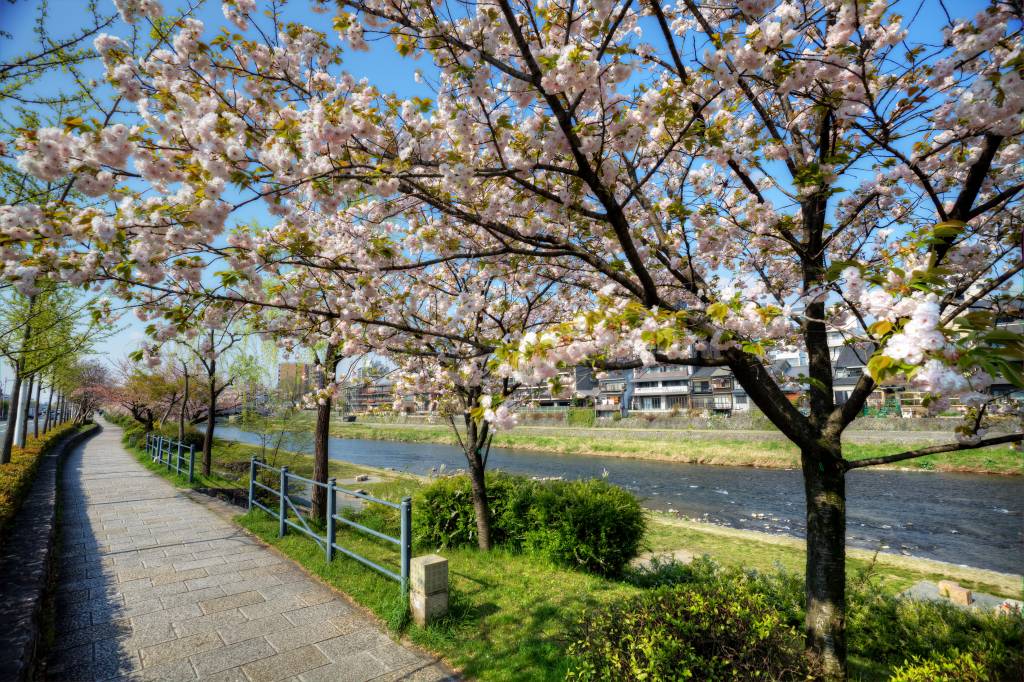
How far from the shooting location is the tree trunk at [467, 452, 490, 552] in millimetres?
7066

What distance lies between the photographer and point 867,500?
15.6 meters

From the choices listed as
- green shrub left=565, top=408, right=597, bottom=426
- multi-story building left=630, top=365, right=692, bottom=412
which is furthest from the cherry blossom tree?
multi-story building left=630, top=365, right=692, bottom=412

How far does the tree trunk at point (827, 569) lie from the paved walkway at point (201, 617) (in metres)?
3.02

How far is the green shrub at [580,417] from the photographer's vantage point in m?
43.4

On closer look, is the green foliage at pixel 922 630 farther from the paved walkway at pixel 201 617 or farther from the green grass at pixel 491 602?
the paved walkway at pixel 201 617

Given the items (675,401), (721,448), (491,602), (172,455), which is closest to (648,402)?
(675,401)

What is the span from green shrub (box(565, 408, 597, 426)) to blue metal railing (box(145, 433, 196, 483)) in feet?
106

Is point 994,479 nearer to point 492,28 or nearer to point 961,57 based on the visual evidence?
point 961,57

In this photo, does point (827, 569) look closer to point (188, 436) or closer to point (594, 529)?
point (594, 529)

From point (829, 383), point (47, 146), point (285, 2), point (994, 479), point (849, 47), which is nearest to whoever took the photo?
point (47, 146)

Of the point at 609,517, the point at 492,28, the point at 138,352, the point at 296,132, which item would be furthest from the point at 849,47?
the point at 138,352

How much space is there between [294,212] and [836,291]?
438 centimetres

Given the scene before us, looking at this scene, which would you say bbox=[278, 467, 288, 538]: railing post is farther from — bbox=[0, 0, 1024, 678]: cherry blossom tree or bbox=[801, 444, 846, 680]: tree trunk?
bbox=[801, 444, 846, 680]: tree trunk

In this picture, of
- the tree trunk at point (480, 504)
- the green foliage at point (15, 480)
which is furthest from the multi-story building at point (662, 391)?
the green foliage at point (15, 480)
